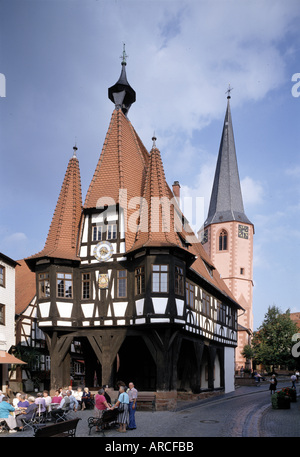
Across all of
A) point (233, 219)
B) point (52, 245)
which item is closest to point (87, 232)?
point (52, 245)

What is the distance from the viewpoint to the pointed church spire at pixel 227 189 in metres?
76.4

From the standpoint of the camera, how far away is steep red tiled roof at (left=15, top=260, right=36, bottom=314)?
108ft

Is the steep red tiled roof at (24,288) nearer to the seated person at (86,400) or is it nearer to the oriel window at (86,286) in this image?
the oriel window at (86,286)

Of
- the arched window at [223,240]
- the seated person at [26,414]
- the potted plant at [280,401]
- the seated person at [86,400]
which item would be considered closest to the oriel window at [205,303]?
the potted plant at [280,401]

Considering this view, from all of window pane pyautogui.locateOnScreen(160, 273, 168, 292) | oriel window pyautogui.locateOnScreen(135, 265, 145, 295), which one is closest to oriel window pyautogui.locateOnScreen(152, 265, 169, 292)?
window pane pyautogui.locateOnScreen(160, 273, 168, 292)

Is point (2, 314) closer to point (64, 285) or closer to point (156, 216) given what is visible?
point (64, 285)

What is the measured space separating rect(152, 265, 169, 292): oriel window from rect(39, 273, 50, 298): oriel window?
5319 millimetres

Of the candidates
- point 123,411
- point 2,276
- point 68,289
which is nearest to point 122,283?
point 68,289

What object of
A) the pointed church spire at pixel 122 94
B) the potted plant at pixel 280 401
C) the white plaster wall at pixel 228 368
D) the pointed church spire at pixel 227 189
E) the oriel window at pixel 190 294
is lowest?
the white plaster wall at pixel 228 368

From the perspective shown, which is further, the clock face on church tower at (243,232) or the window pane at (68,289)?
the clock face on church tower at (243,232)

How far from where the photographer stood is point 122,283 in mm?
24484

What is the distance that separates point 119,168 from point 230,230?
168 feet

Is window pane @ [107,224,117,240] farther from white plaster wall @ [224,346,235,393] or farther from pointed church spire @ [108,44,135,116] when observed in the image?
white plaster wall @ [224,346,235,393]

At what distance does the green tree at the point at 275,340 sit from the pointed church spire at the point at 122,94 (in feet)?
110
